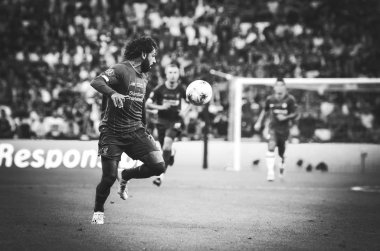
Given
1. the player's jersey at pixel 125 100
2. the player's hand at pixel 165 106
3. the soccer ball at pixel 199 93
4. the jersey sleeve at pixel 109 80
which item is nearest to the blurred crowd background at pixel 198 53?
the player's hand at pixel 165 106

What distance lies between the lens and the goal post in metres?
19.4

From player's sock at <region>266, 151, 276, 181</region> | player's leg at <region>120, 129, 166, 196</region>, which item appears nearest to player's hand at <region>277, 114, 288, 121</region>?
player's sock at <region>266, 151, 276, 181</region>

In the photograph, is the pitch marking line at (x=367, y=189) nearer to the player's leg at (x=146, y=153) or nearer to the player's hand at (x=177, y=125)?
the player's hand at (x=177, y=125)

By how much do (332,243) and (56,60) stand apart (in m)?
16.8

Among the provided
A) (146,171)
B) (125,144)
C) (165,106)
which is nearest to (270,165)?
(165,106)

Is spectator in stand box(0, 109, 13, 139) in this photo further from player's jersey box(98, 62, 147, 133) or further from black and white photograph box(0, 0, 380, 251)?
player's jersey box(98, 62, 147, 133)

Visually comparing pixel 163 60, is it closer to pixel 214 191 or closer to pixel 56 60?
pixel 56 60

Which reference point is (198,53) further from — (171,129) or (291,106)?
(171,129)

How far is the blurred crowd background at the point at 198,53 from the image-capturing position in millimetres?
20047

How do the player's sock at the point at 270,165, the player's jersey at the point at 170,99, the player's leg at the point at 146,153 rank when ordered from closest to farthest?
the player's leg at the point at 146,153
the player's jersey at the point at 170,99
the player's sock at the point at 270,165

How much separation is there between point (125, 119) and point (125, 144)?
0.28 metres

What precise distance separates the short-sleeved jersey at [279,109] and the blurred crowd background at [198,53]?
123 inches

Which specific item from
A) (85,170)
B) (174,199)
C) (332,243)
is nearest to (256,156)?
(85,170)

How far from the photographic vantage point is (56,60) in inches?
893
